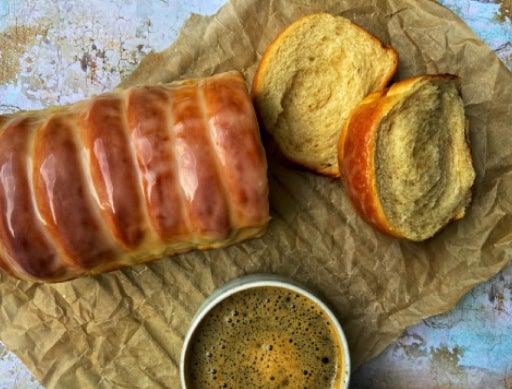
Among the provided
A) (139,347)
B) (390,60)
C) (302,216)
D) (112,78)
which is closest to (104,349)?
(139,347)

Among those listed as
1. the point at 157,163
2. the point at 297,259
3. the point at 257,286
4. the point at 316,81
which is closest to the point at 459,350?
the point at 297,259

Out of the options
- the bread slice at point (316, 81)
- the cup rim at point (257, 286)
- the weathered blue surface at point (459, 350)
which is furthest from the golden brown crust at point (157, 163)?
the weathered blue surface at point (459, 350)

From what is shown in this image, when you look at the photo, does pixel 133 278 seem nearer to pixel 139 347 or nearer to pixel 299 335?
pixel 139 347

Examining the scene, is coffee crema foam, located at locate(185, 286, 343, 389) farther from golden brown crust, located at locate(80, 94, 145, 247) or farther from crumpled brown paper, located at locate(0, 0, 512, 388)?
golden brown crust, located at locate(80, 94, 145, 247)

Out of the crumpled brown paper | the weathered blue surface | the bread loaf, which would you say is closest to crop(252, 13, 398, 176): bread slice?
the crumpled brown paper

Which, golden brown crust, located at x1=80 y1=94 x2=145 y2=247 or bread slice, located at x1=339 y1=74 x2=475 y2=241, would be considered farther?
bread slice, located at x1=339 y1=74 x2=475 y2=241
